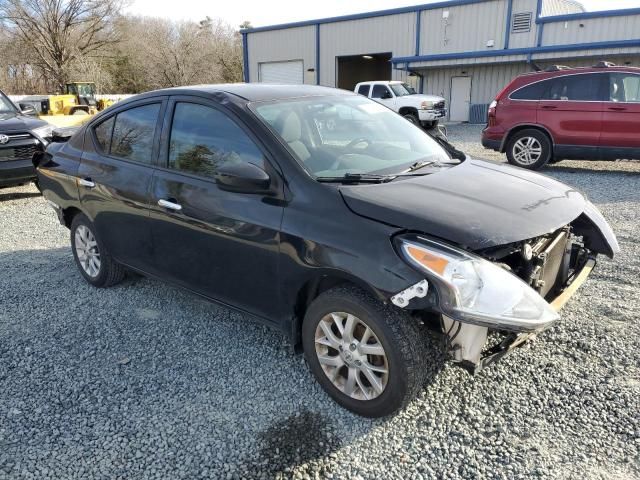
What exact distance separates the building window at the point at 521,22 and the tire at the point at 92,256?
2443 centimetres

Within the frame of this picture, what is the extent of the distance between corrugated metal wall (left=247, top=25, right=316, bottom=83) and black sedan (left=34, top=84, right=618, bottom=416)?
28.4 metres

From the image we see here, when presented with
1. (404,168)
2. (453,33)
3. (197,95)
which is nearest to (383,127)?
(404,168)

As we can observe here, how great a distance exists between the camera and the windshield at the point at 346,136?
10.1 ft

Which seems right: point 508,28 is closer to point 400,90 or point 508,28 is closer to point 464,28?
point 464,28

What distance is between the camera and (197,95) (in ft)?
11.2

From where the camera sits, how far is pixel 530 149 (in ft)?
31.9

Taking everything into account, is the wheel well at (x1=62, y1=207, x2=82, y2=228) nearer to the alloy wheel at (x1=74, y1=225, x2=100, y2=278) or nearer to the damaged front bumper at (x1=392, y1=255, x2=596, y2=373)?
the alloy wheel at (x1=74, y1=225, x2=100, y2=278)

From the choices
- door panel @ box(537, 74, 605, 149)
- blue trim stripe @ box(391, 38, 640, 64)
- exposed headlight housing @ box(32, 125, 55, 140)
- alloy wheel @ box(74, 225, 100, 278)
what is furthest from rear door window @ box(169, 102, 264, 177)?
blue trim stripe @ box(391, 38, 640, 64)

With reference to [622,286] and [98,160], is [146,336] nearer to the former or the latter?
[98,160]

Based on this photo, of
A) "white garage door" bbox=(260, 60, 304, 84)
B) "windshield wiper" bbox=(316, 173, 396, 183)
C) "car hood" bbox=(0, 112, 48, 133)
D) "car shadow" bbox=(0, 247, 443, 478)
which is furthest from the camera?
"white garage door" bbox=(260, 60, 304, 84)

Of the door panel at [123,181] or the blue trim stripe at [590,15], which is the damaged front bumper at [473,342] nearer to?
the door panel at [123,181]

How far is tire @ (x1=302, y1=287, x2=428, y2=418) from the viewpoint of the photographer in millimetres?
2496

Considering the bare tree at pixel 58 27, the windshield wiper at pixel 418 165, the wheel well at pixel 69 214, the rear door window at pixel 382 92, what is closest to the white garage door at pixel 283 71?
the rear door window at pixel 382 92

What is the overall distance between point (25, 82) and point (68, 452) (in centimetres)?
5299
